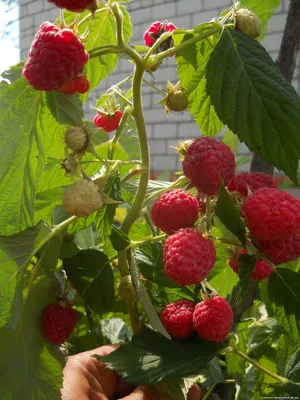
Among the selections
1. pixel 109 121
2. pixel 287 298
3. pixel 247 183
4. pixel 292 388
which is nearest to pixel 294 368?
pixel 292 388

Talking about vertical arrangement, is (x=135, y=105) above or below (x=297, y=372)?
above

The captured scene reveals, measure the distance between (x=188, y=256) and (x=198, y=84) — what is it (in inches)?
8.4

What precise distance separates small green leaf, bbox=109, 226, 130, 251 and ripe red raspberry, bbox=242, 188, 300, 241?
0.43ft

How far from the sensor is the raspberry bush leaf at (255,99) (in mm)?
452

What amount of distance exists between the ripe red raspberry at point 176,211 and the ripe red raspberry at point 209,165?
0.01m

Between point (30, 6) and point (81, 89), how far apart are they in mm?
4914

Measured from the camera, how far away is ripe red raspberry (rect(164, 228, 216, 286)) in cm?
41

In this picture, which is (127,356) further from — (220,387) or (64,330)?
(220,387)

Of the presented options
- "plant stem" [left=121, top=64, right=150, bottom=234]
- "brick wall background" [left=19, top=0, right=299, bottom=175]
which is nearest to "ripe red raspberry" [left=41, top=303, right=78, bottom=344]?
"plant stem" [left=121, top=64, right=150, bottom=234]

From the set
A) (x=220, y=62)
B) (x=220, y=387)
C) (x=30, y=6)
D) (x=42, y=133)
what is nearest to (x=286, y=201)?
(x=220, y=62)

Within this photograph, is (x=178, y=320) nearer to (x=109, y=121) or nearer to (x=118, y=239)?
(x=118, y=239)

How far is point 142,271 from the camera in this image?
1.87 ft

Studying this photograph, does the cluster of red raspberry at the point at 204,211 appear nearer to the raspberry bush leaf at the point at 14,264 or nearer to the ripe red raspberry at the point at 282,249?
the ripe red raspberry at the point at 282,249

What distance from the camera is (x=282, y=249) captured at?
0.44 m
